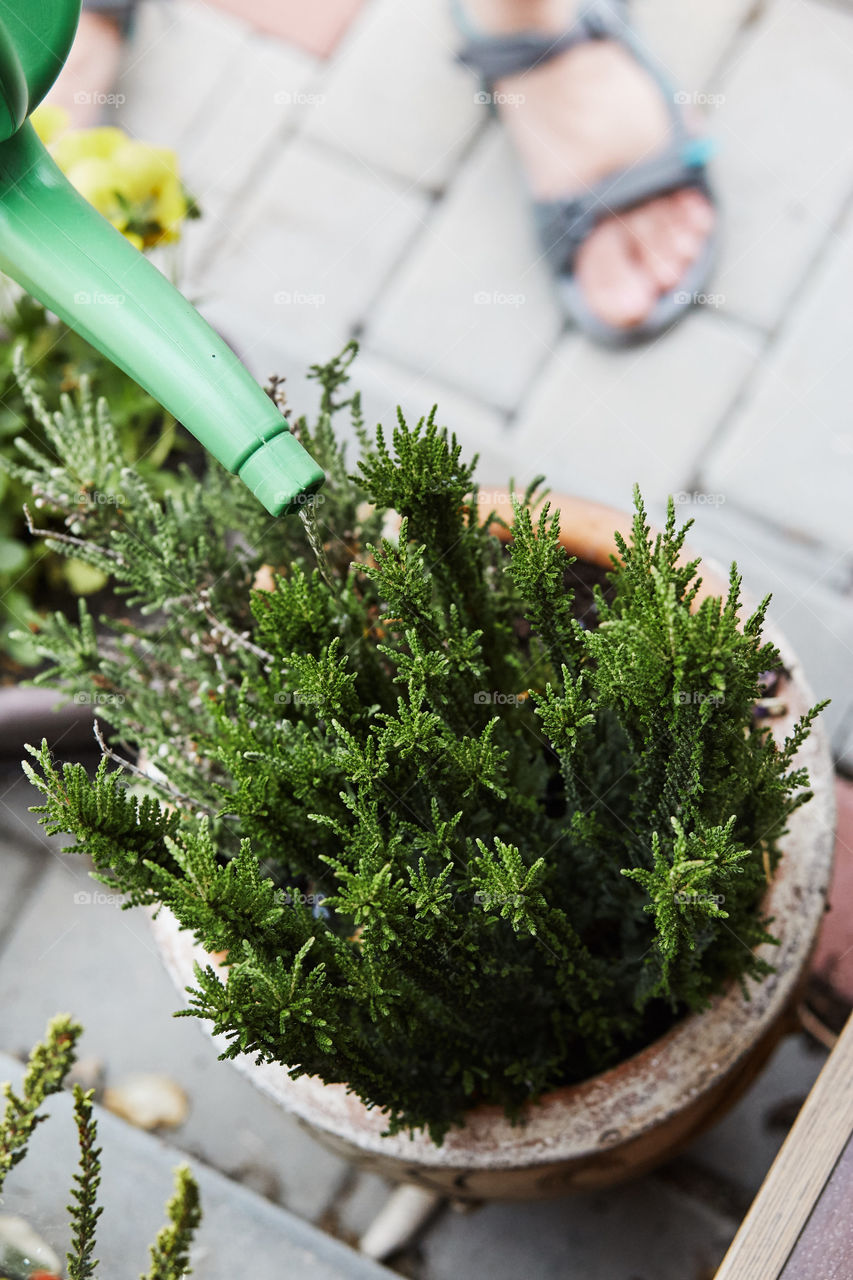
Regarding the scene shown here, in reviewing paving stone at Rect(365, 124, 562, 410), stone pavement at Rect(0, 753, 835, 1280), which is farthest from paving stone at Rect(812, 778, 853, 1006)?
paving stone at Rect(365, 124, 562, 410)

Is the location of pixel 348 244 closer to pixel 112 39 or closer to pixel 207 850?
pixel 112 39

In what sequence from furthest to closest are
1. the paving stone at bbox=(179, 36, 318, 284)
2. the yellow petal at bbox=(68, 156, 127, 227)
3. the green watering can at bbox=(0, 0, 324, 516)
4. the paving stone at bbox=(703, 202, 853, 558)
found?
the paving stone at bbox=(179, 36, 318, 284) < the paving stone at bbox=(703, 202, 853, 558) < the yellow petal at bbox=(68, 156, 127, 227) < the green watering can at bbox=(0, 0, 324, 516)

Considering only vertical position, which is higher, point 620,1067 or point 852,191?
point 852,191

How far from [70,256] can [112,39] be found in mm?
1616

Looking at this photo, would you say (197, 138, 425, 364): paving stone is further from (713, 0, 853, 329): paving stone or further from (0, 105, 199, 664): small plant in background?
(713, 0, 853, 329): paving stone

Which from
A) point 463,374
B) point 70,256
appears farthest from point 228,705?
point 463,374

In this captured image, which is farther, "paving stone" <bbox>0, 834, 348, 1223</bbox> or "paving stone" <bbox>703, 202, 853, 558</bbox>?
"paving stone" <bbox>703, 202, 853, 558</bbox>

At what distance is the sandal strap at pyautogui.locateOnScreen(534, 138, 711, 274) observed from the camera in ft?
5.97

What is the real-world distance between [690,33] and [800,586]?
0.98m

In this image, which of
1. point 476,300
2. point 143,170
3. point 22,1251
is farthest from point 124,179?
point 22,1251

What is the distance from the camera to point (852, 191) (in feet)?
5.94

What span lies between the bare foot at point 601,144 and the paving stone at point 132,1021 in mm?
1110

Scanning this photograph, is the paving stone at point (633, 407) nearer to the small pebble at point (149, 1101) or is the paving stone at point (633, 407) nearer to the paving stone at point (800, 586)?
the paving stone at point (800, 586)

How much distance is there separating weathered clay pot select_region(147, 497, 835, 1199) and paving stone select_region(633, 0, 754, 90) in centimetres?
137
